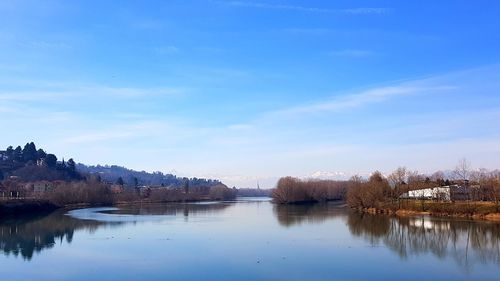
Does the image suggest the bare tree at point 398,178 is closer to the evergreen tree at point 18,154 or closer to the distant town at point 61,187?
the distant town at point 61,187

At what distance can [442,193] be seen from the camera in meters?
51.8

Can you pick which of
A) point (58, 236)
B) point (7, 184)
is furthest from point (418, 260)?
point (7, 184)

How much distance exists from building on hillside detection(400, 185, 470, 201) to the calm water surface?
18.1m

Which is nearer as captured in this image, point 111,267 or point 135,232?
point 111,267

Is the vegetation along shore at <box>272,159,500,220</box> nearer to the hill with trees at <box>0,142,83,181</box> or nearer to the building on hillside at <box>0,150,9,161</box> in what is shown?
the hill with trees at <box>0,142,83,181</box>

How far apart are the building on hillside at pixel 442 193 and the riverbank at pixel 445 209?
12.3 ft

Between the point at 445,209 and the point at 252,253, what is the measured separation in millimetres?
28736

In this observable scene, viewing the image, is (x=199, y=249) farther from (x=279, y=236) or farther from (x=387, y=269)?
(x=387, y=269)

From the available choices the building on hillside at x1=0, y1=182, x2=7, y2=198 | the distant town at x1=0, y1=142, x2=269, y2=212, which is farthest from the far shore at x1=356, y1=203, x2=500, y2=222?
the building on hillside at x1=0, y1=182, x2=7, y2=198

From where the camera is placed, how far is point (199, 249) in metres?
22.8

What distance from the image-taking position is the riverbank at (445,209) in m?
39.8

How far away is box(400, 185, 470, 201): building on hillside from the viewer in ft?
171

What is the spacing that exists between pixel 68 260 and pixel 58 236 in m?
10.2

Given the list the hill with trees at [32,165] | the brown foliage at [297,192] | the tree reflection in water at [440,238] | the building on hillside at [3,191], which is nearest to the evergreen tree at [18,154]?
Result: the hill with trees at [32,165]
